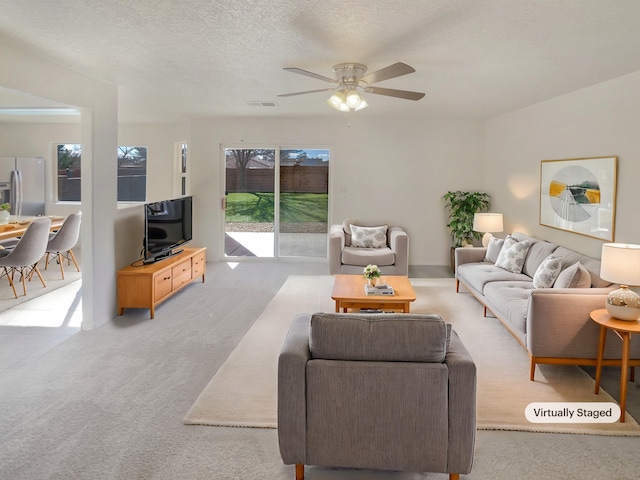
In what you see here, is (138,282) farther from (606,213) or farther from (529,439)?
(606,213)

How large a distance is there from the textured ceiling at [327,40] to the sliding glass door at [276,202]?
304cm

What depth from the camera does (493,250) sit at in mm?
6188

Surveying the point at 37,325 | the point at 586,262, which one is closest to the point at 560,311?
the point at 586,262

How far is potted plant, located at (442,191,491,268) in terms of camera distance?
7820 mm

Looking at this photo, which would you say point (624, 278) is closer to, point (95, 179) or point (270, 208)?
point (95, 179)

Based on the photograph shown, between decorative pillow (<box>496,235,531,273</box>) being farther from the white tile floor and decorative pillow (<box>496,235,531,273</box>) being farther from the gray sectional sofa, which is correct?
the white tile floor

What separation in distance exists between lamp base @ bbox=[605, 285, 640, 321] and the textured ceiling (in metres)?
1.66

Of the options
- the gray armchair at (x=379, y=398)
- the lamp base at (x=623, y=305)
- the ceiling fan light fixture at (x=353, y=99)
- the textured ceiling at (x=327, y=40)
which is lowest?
the gray armchair at (x=379, y=398)

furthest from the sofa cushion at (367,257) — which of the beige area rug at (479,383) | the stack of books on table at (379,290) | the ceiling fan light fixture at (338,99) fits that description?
the ceiling fan light fixture at (338,99)

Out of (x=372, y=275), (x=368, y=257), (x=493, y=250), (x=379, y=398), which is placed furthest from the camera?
(x=368, y=257)

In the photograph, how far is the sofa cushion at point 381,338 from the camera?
2.32 meters

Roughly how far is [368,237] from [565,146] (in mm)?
2937

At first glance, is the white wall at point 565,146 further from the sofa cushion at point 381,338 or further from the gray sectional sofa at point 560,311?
the sofa cushion at point 381,338

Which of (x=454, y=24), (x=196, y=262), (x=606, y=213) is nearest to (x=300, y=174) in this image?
(x=196, y=262)
